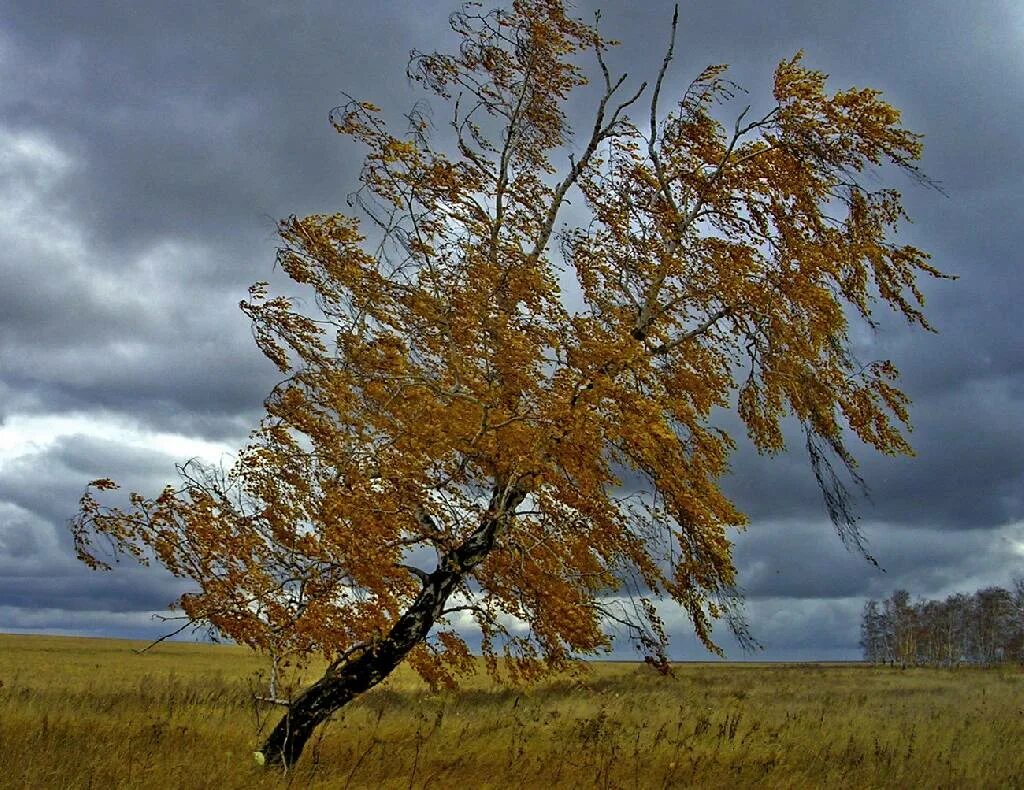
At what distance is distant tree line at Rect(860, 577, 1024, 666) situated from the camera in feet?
310

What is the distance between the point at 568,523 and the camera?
356 inches

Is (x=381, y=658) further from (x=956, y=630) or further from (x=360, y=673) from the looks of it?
(x=956, y=630)

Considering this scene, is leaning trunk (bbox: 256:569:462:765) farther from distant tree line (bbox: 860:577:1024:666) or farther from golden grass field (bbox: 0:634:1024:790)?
distant tree line (bbox: 860:577:1024:666)

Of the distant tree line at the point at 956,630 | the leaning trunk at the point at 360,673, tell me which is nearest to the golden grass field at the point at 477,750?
the leaning trunk at the point at 360,673

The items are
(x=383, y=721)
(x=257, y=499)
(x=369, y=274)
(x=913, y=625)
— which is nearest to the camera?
(x=257, y=499)

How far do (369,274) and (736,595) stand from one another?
565cm

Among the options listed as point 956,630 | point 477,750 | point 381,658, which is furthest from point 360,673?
point 956,630

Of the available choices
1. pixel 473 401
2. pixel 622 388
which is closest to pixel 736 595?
pixel 622 388

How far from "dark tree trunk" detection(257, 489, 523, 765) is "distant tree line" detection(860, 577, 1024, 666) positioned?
317 ft

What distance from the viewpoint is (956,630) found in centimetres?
10431

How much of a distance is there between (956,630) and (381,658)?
113 m

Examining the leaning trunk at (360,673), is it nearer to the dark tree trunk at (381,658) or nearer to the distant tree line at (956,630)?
the dark tree trunk at (381,658)

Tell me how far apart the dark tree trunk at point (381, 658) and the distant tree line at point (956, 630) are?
317 feet

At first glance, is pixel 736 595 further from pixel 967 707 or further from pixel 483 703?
pixel 967 707
